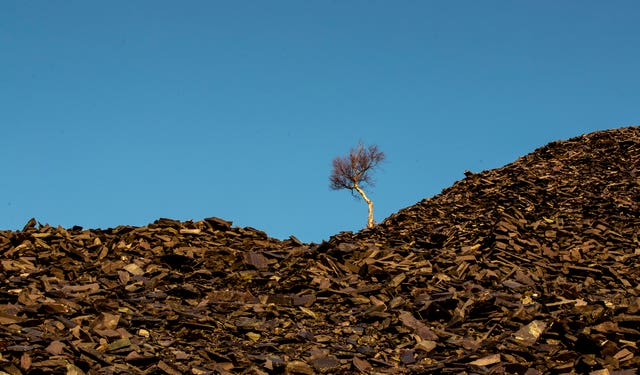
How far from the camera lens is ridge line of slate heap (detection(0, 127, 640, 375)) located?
29.2 ft

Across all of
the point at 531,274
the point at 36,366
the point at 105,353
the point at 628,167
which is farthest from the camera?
the point at 628,167

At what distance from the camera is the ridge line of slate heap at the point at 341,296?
8906mm

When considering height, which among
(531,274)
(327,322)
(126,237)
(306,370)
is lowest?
(306,370)

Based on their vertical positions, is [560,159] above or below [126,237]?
above

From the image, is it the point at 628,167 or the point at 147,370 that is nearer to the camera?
the point at 147,370

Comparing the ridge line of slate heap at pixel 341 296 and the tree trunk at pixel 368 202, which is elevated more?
the tree trunk at pixel 368 202

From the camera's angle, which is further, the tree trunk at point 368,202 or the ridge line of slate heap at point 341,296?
the tree trunk at point 368,202

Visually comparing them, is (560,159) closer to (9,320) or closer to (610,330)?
(610,330)

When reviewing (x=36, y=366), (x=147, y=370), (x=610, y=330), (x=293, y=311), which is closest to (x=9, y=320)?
(x=36, y=366)

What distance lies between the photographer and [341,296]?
11.5 m

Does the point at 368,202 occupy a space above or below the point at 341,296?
above

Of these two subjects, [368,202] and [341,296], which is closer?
[341,296]

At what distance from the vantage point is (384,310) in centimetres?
1080

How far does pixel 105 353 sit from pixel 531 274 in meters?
7.80
